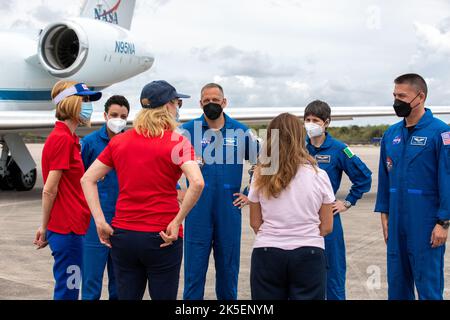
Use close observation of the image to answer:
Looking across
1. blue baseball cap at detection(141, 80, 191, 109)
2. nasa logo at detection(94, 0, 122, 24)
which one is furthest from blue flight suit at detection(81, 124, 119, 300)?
nasa logo at detection(94, 0, 122, 24)

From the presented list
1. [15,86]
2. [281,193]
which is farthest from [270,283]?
[15,86]

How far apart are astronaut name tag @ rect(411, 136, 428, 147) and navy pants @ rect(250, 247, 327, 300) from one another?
1.28 meters

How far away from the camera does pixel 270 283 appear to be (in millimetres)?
3639

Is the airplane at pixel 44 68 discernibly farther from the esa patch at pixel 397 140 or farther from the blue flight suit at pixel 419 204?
the blue flight suit at pixel 419 204

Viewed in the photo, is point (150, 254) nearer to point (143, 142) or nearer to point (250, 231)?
point (143, 142)

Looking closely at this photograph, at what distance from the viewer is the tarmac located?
5895mm

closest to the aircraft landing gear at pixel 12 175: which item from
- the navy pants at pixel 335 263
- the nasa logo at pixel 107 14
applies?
the nasa logo at pixel 107 14

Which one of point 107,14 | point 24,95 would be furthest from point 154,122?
point 107,14

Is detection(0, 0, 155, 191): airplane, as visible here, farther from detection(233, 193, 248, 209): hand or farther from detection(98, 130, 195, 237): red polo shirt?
detection(98, 130, 195, 237): red polo shirt

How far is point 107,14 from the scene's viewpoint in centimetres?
2006

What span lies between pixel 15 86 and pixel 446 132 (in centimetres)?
1309

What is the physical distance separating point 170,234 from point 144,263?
0.22 m

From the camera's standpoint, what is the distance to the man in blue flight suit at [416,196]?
4359 mm
